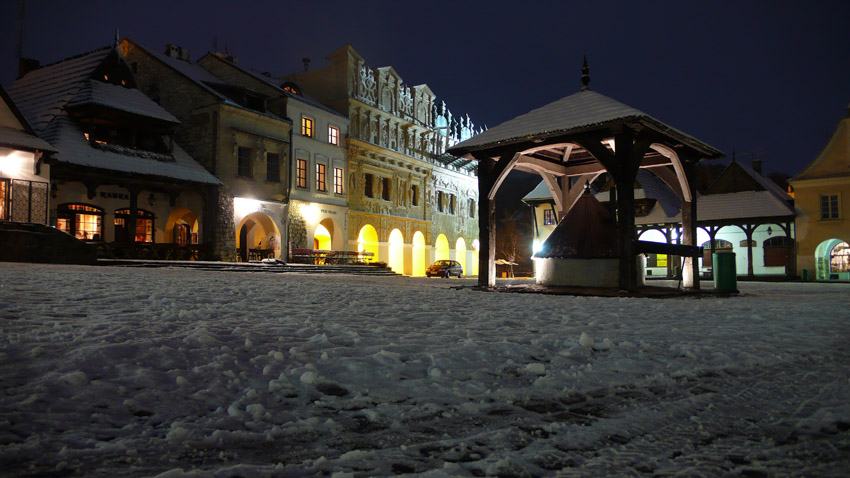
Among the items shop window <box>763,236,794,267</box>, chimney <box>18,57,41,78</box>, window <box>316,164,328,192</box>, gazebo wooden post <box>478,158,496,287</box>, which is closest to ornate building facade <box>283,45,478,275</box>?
window <box>316,164,328,192</box>

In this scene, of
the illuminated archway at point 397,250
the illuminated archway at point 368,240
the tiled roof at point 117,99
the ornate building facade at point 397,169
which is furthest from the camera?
the illuminated archway at point 397,250

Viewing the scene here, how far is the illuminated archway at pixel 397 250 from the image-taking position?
40.6 m

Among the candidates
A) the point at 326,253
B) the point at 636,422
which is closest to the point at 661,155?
the point at 636,422

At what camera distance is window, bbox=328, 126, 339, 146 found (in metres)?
35.0

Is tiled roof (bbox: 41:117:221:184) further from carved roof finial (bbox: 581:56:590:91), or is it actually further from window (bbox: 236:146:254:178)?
carved roof finial (bbox: 581:56:590:91)

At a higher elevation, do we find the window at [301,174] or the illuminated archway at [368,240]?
the window at [301,174]

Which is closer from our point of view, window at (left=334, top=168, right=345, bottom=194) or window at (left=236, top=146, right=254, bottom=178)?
window at (left=236, top=146, right=254, bottom=178)

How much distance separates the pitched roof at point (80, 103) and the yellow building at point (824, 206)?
1260 inches

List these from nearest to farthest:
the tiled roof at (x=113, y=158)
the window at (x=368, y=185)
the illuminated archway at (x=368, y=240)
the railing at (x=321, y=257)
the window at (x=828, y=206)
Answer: the tiled roof at (x=113, y=158) < the railing at (x=321, y=257) < the window at (x=828, y=206) < the illuminated archway at (x=368, y=240) < the window at (x=368, y=185)

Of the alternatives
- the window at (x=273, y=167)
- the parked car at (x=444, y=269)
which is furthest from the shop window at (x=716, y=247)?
the window at (x=273, y=167)

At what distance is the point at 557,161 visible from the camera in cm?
1579

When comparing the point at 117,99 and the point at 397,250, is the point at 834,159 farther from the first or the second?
the point at 117,99

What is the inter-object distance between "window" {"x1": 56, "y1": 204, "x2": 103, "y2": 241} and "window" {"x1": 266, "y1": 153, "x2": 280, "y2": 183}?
891 cm

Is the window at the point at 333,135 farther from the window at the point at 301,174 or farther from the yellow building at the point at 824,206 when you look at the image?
the yellow building at the point at 824,206
